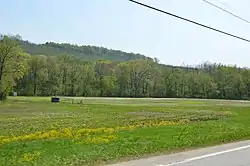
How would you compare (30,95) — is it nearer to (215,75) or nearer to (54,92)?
(54,92)

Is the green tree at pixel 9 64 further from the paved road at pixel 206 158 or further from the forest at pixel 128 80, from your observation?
the paved road at pixel 206 158

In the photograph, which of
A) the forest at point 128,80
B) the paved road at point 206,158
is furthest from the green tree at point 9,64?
the paved road at point 206,158

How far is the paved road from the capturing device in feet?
33.9

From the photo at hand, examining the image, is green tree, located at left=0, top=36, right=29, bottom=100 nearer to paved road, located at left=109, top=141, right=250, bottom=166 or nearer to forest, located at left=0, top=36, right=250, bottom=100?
forest, located at left=0, top=36, right=250, bottom=100

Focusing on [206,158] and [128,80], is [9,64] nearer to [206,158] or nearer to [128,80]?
[128,80]

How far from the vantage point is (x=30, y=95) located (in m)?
111

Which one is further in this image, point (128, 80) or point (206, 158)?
point (128, 80)

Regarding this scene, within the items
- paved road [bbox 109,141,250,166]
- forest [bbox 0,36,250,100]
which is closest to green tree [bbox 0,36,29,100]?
forest [bbox 0,36,250,100]

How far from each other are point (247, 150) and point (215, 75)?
392 feet

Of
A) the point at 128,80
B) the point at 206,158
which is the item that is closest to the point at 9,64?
the point at 128,80

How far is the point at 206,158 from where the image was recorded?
11328mm

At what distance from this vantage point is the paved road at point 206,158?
33.9 feet

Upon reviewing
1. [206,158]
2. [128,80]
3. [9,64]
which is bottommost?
[206,158]

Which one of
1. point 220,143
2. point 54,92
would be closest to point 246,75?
point 54,92
